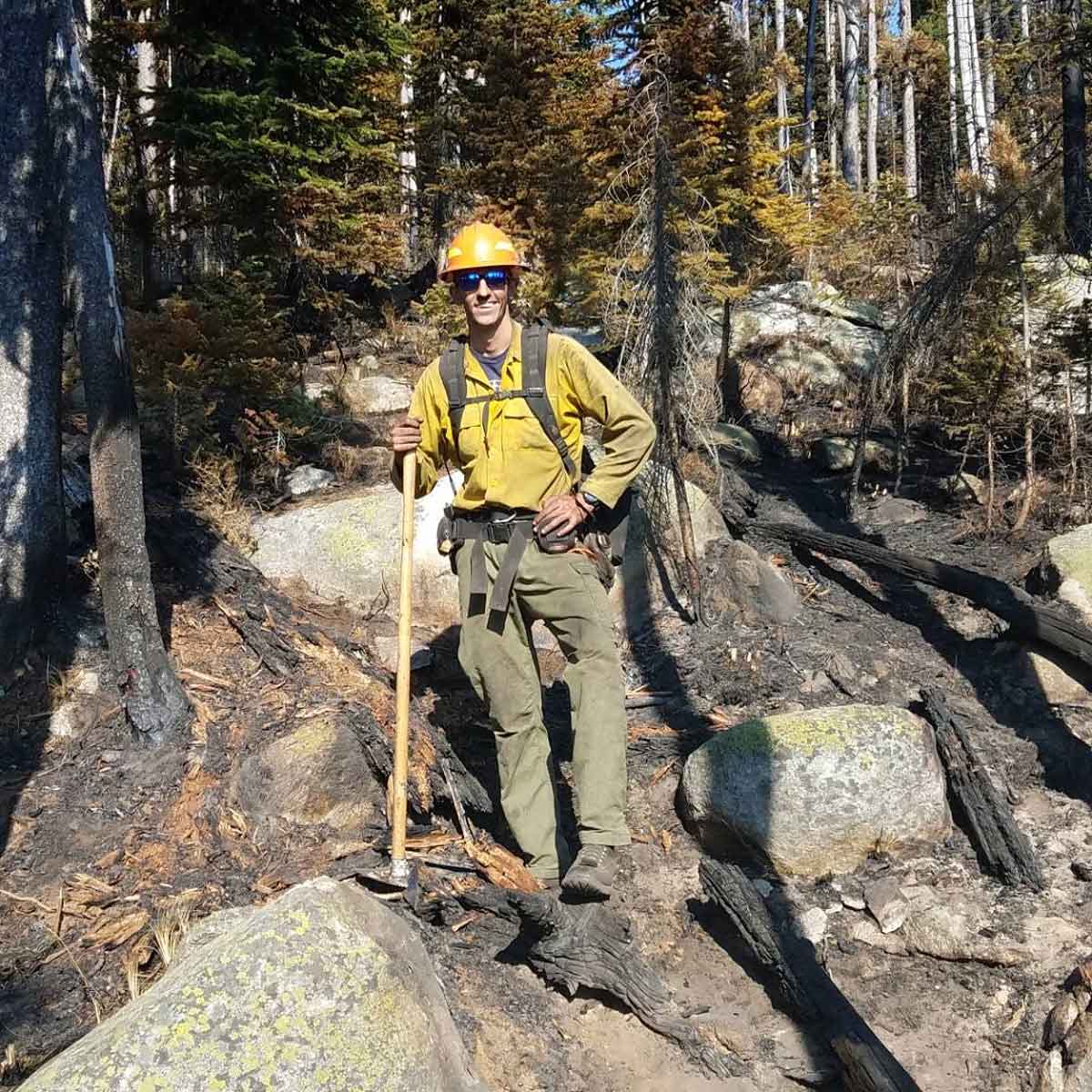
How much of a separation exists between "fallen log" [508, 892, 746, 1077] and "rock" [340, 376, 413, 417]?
29.2 feet

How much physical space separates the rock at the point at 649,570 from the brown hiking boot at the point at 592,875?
12.9ft

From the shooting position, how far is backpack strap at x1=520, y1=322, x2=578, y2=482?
434 centimetres

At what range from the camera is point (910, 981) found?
413cm

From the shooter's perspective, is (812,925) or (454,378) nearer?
(454,378)

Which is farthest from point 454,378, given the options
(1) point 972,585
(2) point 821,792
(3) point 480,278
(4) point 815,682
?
(1) point 972,585

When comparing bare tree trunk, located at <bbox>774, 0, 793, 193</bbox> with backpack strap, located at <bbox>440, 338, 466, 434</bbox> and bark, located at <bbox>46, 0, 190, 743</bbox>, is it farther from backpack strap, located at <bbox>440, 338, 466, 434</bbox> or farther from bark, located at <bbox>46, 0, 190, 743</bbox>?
backpack strap, located at <bbox>440, 338, 466, 434</bbox>

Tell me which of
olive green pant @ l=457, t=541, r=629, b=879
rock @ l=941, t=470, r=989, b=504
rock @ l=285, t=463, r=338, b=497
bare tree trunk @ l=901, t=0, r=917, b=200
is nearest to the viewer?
olive green pant @ l=457, t=541, r=629, b=879

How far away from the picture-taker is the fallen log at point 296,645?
515 centimetres

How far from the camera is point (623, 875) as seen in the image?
5.01 meters

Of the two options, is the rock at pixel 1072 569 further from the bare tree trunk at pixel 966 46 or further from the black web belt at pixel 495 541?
the bare tree trunk at pixel 966 46

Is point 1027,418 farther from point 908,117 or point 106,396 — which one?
point 908,117

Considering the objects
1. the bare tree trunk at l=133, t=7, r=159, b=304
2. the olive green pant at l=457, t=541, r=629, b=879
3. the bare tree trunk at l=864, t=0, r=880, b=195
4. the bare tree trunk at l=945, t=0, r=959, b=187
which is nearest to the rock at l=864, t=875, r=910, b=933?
the olive green pant at l=457, t=541, r=629, b=879

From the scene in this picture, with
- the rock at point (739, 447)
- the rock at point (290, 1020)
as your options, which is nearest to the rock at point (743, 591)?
the rock at point (739, 447)

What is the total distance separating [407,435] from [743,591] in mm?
4334
